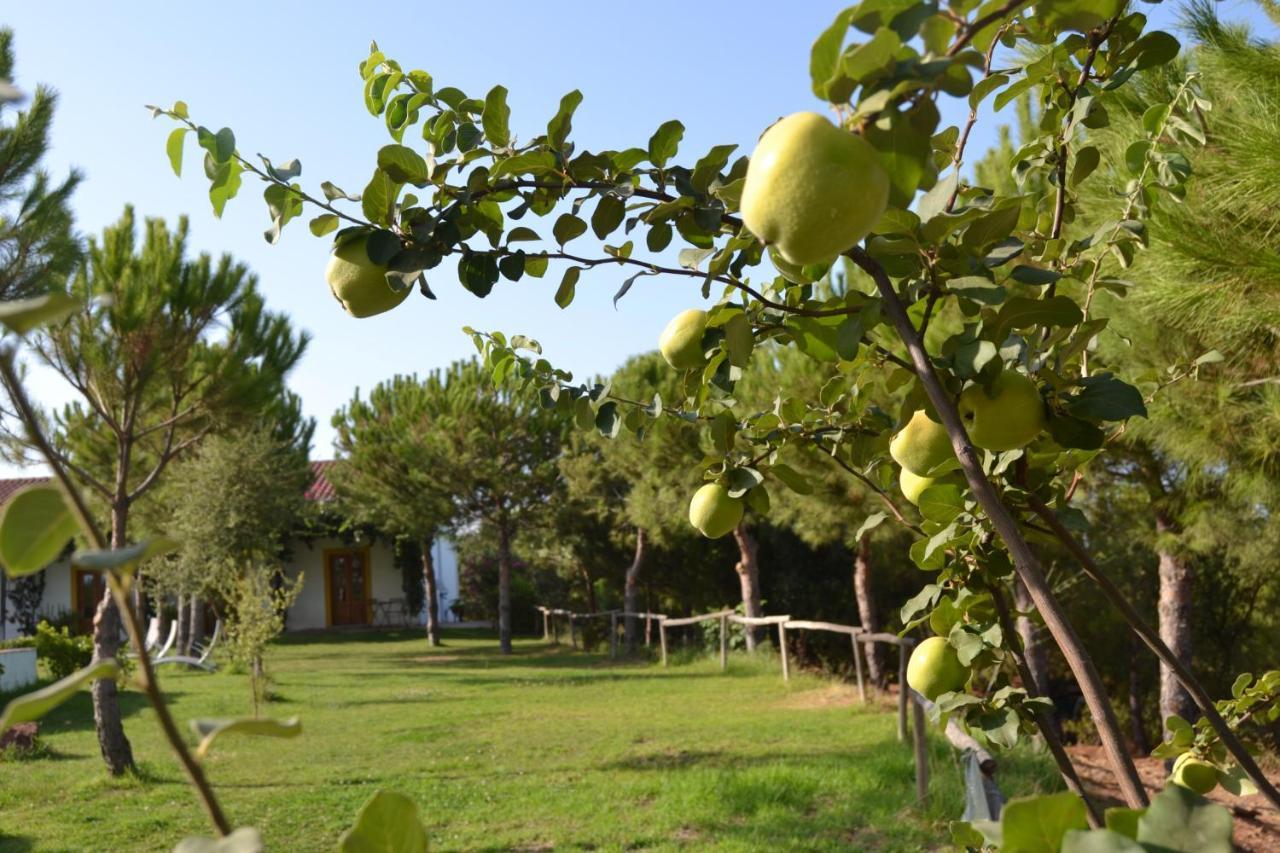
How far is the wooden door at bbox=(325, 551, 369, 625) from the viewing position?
77.0 ft

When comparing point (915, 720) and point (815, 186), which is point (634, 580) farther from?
point (815, 186)

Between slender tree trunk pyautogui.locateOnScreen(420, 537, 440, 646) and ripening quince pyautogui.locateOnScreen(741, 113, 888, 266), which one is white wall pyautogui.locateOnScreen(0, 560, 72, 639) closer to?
slender tree trunk pyautogui.locateOnScreen(420, 537, 440, 646)

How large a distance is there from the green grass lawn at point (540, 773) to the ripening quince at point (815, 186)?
251 cm

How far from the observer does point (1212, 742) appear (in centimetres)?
110

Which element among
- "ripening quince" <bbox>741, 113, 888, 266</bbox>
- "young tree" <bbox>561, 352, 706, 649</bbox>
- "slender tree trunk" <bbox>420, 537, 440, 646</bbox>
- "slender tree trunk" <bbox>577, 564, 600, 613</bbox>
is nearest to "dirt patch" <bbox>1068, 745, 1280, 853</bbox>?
"ripening quince" <bbox>741, 113, 888, 266</bbox>

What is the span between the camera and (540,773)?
265 inches

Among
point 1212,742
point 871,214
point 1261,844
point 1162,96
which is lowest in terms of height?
point 1261,844

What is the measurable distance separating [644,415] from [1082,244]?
1.84 ft

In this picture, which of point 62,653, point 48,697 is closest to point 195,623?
point 62,653

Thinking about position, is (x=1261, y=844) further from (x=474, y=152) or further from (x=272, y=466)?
(x=272, y=466)

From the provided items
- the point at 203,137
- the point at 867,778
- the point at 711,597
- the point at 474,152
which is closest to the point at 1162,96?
the point at 474,152

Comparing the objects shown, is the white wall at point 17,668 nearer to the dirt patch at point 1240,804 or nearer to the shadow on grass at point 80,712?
the shadow on grass at point 80,712

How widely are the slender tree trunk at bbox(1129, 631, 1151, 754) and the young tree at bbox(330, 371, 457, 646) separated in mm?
10851

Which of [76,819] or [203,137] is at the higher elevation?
[203,137]
